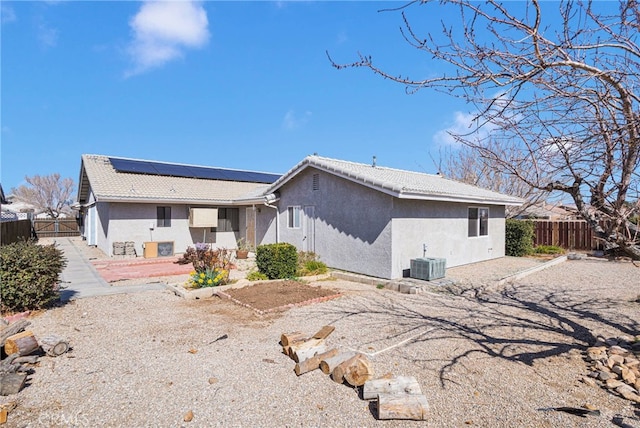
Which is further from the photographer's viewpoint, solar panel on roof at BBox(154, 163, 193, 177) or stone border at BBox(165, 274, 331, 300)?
solar panel on roof at BBox(154, 163, 193, 177)

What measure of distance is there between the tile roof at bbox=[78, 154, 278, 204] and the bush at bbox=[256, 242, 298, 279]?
6.59m

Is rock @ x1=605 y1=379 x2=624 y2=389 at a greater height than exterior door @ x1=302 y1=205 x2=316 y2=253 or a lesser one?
lesser

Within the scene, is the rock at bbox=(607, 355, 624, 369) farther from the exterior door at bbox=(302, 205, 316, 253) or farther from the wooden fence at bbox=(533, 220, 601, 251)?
the wooden fence at bbox=(533, 220, 601, 251)

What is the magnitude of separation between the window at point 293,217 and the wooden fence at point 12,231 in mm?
10612

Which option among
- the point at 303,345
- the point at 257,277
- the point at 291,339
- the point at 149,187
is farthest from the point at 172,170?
the point at 303,345

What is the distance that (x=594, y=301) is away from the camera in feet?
26.8

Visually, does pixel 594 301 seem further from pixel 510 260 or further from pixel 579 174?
pixel 510 260

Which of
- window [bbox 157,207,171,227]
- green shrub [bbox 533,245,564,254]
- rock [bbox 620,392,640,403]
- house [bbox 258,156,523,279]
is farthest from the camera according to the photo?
green shrub [bbox 533,245,564,254]

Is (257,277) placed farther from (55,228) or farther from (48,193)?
(48,193)

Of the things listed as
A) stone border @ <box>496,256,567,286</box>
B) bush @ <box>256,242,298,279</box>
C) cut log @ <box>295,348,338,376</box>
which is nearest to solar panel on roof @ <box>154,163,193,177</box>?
bush @ <box>256,242,298,279</box>

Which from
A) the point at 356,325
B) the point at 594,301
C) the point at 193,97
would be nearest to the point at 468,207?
the point at 594,301

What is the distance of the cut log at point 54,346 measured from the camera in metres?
4.96

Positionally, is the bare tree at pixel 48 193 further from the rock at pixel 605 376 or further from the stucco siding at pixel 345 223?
the rock at pixel 605 376

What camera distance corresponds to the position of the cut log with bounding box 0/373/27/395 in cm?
388
